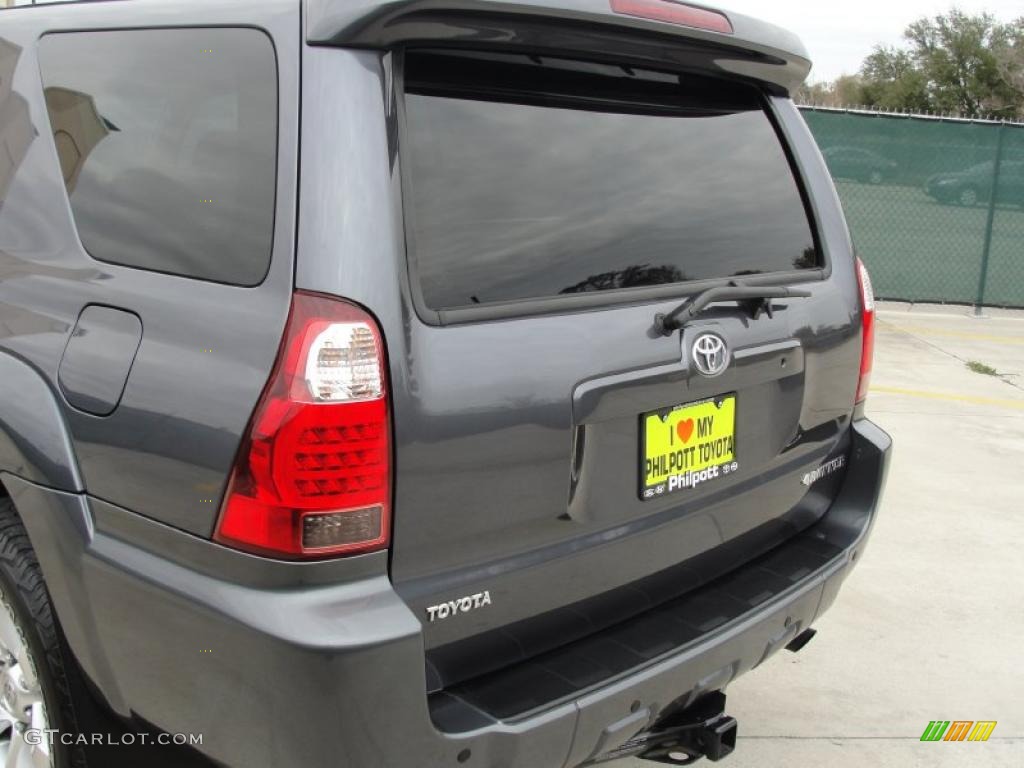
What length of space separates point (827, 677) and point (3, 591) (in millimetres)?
2560

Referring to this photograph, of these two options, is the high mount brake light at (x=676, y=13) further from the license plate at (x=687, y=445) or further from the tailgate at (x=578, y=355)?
the license plate at (x=687, y=445)

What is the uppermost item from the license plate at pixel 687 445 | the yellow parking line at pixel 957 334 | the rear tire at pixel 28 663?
the license plate at pixel 687 445

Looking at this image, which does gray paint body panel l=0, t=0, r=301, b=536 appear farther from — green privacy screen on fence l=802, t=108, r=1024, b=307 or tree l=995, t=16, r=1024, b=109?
tree l=995, t=16, r=1024, b=109

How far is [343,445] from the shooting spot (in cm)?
176

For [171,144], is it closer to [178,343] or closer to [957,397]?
[178,343]

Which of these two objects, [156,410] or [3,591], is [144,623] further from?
[3,591]

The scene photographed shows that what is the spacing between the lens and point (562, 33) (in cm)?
209

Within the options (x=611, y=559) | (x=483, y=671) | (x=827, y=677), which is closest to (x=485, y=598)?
(x=483, y=671)

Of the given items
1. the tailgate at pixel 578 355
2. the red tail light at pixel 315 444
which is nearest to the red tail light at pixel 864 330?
the tailgate at pixel 578 355

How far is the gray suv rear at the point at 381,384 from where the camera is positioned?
176cm

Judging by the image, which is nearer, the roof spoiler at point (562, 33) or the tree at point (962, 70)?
the roof spoiler at point (562, 33)

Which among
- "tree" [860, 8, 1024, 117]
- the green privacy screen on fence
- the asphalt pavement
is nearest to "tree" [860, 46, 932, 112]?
"tree" [860, 8, 1024, 117]

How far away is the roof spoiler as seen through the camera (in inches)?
71.1

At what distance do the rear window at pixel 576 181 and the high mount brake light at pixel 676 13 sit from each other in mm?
158
